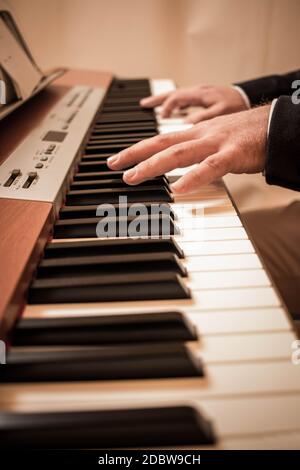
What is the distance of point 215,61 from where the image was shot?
2.01 meters

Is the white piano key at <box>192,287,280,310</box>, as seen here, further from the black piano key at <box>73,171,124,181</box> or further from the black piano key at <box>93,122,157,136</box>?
the black piano key at <box>93,122,157,136</box>

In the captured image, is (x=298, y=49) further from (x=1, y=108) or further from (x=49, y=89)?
(x=1, y=108)

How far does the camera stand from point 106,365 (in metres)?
0.38

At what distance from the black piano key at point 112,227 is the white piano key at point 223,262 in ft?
0.24

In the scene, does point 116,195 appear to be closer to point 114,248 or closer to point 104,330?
point 114,248

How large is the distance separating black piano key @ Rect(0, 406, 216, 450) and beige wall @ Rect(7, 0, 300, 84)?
1955 millimetres

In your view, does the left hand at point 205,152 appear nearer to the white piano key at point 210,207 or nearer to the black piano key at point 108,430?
the white piano key at point 210,207

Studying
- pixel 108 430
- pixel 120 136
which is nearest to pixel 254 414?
pixel 108 430

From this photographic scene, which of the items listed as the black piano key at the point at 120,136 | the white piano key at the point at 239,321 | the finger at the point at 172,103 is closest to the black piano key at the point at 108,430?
the white piano key at the point at 239,321

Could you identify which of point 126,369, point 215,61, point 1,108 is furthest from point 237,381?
point 215,61

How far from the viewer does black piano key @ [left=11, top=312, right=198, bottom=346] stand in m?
0.41

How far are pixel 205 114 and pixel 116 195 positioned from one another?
0.52 m

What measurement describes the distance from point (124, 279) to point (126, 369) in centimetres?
12

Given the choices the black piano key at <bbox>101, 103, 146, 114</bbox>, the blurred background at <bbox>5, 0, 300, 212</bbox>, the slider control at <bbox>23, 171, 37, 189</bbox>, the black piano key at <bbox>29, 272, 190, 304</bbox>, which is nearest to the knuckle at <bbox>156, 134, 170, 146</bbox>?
the slider control at <bbox>23, 171, 37, 189</bbox>
